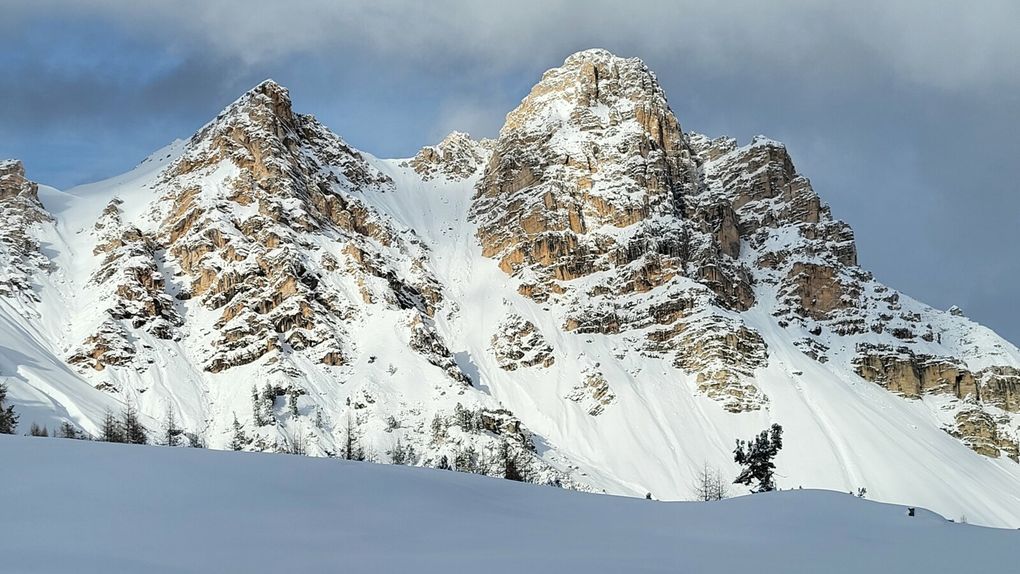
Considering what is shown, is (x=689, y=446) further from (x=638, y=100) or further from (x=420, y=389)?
(x=638, y=100)

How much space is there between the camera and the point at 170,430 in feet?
259

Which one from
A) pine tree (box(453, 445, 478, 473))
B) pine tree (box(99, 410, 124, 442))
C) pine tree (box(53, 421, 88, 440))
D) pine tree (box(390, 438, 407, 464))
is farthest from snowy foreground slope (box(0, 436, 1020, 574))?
pine tree (box(390, 438, 407, 464))

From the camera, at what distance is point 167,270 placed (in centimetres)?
13288

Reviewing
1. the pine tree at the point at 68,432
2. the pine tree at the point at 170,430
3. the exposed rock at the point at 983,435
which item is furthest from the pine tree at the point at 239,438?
the exposed rock at the point at 983,435

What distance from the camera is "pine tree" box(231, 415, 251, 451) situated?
87.9 m

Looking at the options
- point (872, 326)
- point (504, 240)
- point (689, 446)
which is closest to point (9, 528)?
point (689, 446)

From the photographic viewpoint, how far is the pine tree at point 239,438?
288 ft

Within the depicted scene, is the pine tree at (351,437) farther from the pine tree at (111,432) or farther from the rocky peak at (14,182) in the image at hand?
the rocky peak at (14,182)

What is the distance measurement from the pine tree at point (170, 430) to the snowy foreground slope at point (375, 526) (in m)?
66.3

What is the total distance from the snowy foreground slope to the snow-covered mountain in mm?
70062

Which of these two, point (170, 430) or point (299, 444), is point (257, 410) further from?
point (170, 430)

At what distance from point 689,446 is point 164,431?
2955 inches

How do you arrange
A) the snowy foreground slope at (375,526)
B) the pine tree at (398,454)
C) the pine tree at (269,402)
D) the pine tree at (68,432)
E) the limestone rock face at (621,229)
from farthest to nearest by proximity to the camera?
the limestone rock face at (621,229) → the pine tree at (269,402) → the pine tree at (398,454) → the pine tree at (68,432) → the snowy foreground slope at (375,526)

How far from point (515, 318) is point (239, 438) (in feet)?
211
